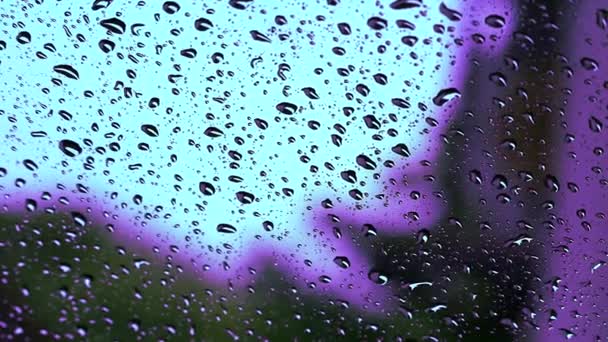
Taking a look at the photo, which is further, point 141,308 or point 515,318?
point 515,318

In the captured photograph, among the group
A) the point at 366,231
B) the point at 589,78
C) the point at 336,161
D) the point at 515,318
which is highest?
the point at 589,78

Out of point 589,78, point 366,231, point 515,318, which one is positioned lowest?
point 515,318

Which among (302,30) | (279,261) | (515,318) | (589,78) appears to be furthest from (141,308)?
(589,78)

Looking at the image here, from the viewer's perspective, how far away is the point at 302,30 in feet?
2.71

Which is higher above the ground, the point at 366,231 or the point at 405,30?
the point at 405,30

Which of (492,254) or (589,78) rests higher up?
(589,78)

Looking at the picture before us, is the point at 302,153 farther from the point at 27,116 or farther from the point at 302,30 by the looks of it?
the point at 27,116

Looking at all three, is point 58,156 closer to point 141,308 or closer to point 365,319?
point 141,308

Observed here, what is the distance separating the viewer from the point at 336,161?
0.87 meters

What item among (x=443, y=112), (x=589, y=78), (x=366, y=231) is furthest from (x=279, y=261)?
(x=589, y=78)

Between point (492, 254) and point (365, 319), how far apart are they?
0.23m

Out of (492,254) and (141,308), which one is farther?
(492,254)

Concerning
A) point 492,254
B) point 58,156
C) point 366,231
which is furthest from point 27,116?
point 492,254

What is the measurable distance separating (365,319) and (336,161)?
0.81ft
